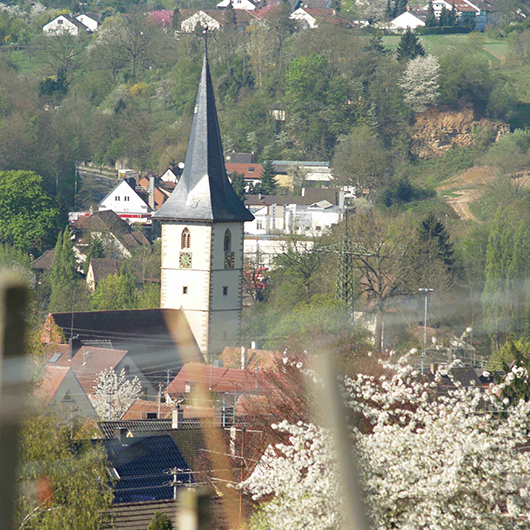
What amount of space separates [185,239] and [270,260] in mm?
19976

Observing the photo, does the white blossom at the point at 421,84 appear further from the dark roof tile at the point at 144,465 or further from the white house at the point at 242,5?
the dark roof tile at the point at 144,465

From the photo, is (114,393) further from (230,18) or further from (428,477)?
(230,18)

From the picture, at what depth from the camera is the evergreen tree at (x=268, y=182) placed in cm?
7962

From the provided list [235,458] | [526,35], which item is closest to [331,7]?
[526,35]

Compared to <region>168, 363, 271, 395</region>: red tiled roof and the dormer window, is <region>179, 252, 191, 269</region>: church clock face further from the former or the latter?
<region>168, 363, 271, 395</region>: red tiled roof

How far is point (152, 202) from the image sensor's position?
77750 mm

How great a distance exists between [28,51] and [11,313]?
111136 mm

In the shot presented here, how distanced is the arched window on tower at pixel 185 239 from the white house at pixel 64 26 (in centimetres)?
7962

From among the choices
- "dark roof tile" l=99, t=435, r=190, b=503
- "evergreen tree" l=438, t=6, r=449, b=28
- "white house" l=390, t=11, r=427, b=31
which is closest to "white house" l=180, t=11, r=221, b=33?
"white house" l=390, t=11, r=427, b=31

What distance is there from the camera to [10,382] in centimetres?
148

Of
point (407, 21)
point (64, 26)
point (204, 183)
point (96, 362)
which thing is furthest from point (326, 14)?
point (96, 362)

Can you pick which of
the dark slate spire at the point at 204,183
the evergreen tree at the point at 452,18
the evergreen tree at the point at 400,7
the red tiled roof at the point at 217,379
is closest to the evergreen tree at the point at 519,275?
the dark slate spire at the point at 204,183

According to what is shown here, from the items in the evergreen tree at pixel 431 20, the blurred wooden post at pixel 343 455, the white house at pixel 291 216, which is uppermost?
the evergreen tree at pixel 431 20

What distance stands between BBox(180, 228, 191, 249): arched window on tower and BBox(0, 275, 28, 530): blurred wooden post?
38142 millimetres
